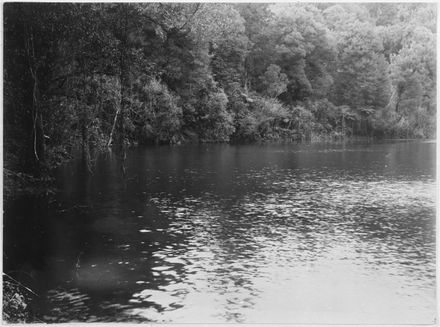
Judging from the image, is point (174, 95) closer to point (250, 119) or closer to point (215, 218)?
point (250, 119)

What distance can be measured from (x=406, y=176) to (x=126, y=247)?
29912 mm

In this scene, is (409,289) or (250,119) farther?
(250,119)

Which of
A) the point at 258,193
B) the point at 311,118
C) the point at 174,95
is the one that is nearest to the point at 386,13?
the point at 311,118

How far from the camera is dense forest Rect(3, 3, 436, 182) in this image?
29250 mm

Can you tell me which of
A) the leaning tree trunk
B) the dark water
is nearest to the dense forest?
the leaning tree trunk

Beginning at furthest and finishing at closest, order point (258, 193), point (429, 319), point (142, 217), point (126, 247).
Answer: point (258, 193) < point (142, 217) < point (126, 247) < point (429, 319)

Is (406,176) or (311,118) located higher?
(311,118)

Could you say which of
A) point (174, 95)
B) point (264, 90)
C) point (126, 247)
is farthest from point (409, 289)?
point (264, 90)

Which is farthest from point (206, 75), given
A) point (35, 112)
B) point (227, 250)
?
point (227, 250)

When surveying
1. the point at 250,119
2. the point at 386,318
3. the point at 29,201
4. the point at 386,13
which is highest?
the point at 386,13

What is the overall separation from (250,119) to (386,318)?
7713 cm

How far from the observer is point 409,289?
17.8 m

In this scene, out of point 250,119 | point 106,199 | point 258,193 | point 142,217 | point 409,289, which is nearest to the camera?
point 409,289

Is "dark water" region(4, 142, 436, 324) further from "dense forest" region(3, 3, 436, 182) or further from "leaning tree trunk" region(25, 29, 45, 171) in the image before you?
"dense forest" region(3, 3, 436, 182)
